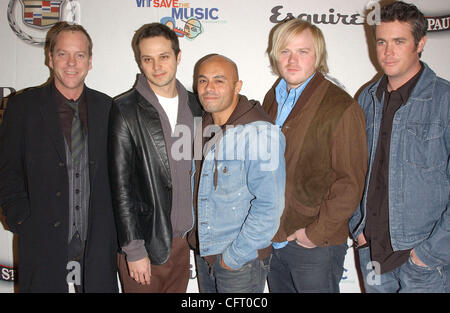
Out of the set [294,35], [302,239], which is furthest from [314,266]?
[294,35]

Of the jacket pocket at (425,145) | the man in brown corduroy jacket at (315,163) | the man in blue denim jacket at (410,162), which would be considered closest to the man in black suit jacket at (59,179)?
the man in brown corduroy jacket at (315,163)

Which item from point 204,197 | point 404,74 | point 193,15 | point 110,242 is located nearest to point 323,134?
point 404,74

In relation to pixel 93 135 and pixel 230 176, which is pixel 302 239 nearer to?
pixel 230 176

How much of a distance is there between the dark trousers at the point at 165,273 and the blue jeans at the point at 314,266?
0.63m

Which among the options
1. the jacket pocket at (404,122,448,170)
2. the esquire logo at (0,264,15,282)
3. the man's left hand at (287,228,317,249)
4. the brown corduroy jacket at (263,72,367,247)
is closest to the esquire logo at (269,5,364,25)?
the brown corduroy jacket at (263,72,367,247)

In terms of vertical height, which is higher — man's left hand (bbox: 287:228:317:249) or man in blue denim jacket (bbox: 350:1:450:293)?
man in blue denim jacket (bbox: 350:1:450:293)

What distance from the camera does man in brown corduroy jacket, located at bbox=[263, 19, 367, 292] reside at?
172cm

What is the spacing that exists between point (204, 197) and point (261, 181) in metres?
0.33

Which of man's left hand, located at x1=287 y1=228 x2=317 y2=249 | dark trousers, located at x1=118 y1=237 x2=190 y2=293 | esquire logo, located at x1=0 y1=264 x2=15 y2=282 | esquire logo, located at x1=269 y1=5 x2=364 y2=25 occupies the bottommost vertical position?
esquire logo, located at x1=0 y1=264 x2=15 y2=282

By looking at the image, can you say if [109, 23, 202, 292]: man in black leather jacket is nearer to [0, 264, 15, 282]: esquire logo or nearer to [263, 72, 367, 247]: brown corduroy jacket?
[263, 72, 367, 247]: brown corduroy jacket

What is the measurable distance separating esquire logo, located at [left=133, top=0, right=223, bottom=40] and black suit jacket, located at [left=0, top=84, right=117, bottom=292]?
111 cm

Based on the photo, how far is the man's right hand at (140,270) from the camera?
1.88 m

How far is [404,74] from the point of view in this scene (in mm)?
1793

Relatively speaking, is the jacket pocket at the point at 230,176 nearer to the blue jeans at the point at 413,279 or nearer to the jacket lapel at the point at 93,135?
the jacket lapel at the point at 93,135
